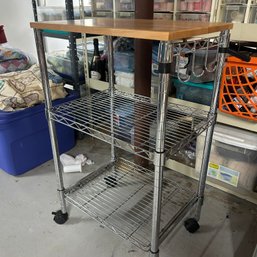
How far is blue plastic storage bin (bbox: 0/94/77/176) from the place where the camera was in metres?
1.41

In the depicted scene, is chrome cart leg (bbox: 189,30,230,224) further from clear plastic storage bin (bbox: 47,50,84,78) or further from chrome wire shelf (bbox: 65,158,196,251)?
clear plastic storage bin (bbox: 47,50,84,78)

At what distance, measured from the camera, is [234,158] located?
4.08 ft

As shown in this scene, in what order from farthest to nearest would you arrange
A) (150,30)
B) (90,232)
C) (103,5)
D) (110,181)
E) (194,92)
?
(103,5) < (110,181) < (194,92) < (90,232) < (150,30)

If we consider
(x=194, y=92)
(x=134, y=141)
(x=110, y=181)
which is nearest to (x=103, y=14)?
(x=194, y=92)

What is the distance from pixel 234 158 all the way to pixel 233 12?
59.3 inches

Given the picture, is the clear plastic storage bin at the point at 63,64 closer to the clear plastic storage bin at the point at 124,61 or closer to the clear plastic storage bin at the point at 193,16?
the clear plastic storage bin at the point at 124,61

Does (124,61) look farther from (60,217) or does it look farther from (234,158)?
(60,217)

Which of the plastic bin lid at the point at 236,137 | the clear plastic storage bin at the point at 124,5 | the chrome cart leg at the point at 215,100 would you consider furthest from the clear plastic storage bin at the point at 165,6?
the chrome cart leg at the point at 215,100

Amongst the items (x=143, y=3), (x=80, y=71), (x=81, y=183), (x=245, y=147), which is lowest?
(x=81, y=183)

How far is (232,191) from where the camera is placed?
1.36 meters

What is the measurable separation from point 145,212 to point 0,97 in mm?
982

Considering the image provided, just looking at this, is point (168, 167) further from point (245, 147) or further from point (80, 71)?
point (80, 71)

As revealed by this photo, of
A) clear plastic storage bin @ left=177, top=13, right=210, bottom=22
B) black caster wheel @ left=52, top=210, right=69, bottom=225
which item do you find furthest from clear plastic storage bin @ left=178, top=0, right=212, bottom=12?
black caster wheel @ left=52, top=210, right=69, bottom=225

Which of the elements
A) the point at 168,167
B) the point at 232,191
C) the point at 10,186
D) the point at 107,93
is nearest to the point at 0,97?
the point at 10,186
